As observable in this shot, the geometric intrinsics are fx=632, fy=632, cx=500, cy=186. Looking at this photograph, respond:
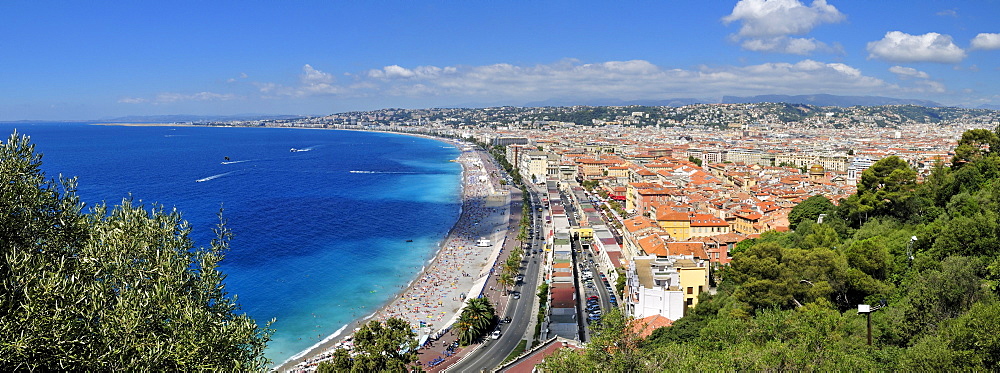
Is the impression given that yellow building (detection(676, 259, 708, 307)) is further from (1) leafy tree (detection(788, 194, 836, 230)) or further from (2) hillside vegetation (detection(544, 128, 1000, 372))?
(1) leafy tree (detection(788, 194, 836, 230))

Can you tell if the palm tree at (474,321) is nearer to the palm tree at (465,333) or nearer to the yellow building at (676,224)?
the palm tree at (465,333)

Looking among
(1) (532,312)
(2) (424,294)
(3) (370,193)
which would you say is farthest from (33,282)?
(3) (370,193)

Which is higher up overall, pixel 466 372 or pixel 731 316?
pixel 731 316

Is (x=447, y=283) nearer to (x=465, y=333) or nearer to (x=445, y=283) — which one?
(x=445, y=283)

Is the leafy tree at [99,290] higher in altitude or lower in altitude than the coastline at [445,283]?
higher

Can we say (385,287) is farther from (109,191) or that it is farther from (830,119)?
(830,119)

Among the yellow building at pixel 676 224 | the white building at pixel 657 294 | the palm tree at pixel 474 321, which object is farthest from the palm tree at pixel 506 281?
the yellow building at pixel 676 224
